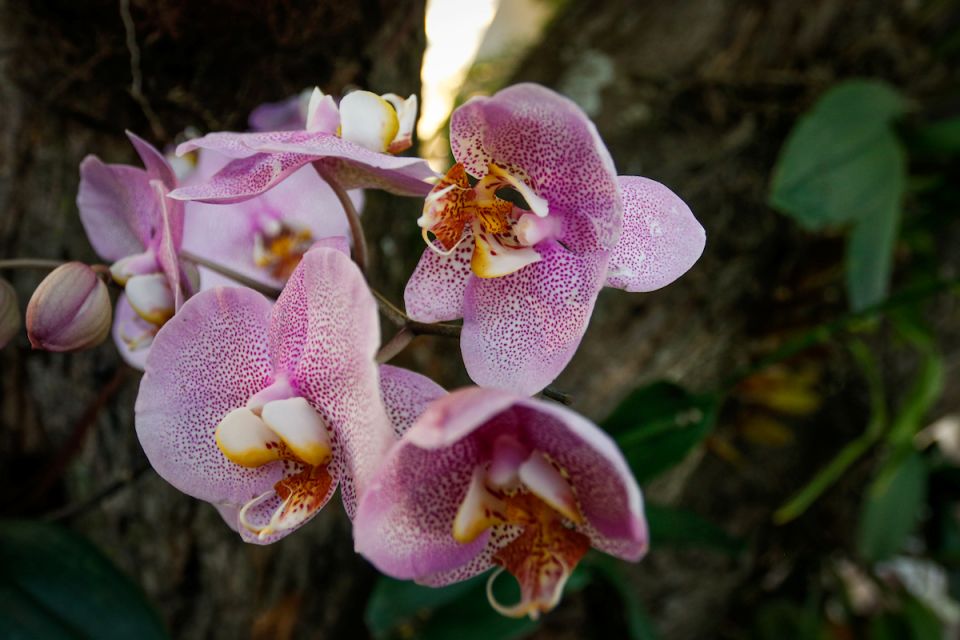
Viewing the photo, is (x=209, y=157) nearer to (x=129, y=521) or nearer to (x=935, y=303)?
(x=129, y=521)

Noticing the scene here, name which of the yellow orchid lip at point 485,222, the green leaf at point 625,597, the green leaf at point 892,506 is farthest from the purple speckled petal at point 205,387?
the green leaf at point 892,506

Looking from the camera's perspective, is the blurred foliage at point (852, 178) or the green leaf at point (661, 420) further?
the blurred foliage at point (852, 178)

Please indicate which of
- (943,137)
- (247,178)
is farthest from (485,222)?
(943,137)

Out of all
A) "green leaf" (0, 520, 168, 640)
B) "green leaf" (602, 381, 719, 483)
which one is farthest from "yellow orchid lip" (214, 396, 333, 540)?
"green leaf" (602, 381, 719, 483)

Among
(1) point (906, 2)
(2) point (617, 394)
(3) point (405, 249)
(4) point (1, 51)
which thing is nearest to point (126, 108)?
(4) point (1, 51)

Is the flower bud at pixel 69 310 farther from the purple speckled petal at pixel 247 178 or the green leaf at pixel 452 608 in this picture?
the green leaf at pixel 452 608

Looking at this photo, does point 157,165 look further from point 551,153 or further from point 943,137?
point 943,137
